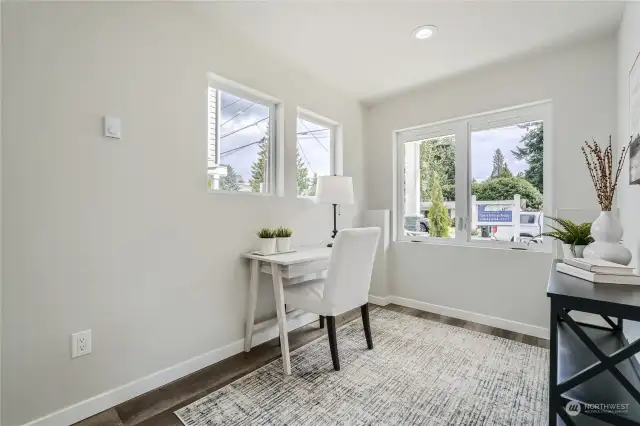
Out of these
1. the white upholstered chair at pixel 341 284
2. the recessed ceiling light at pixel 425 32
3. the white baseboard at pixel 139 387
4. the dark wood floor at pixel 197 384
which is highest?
the recessed ceiling light at pixel 425 32

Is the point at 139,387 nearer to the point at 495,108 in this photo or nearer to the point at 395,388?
the point at 395,388

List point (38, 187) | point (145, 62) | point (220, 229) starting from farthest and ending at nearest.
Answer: point (220, 229), point (145, 62), point (38, 187)

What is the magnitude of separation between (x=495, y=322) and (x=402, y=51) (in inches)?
98.6

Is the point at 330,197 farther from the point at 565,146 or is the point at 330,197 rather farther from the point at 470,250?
the point at 565,146

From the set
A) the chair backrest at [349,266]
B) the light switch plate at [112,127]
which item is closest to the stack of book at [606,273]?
the chair backrest at [349,266]

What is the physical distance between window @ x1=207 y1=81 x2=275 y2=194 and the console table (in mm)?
2072

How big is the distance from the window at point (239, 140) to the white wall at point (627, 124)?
7.73ft

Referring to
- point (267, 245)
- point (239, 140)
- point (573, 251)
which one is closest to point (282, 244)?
point (267, 245)

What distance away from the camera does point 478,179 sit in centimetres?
295

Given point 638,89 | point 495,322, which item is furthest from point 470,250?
point 638,89

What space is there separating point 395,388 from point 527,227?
72.8 inches

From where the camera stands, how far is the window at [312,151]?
2.96 meters

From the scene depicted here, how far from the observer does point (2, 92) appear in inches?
52.5

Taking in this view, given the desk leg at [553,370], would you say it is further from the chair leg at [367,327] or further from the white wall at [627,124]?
the chair leg at [367,327]
